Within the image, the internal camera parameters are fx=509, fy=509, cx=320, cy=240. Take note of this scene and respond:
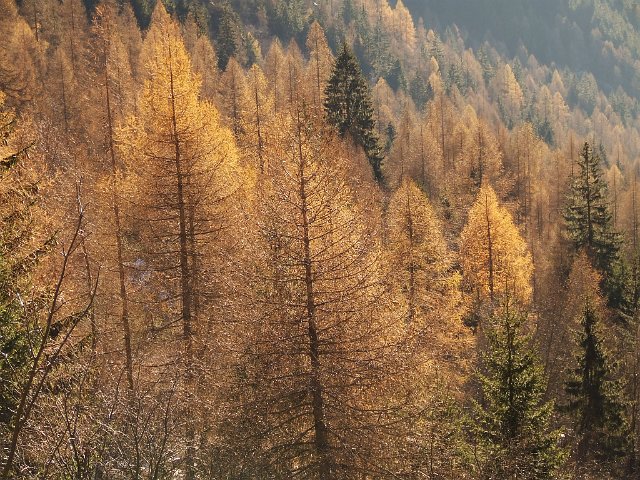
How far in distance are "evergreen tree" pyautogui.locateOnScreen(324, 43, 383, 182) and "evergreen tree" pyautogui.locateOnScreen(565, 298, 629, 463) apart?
79.8 feet

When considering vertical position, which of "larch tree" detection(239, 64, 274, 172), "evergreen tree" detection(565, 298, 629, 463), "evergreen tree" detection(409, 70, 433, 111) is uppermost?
"evergreen tree" detection(409, 70, 433, 111)

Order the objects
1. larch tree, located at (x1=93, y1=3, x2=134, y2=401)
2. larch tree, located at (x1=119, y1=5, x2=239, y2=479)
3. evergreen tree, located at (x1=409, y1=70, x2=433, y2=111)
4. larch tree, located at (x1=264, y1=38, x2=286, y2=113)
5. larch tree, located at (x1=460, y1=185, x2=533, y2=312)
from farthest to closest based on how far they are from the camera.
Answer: evergreen tree, located at (x1=409, y1=70, x2=433, y2=111), larch tree, located at (x1=264, y1=38, x2=286, y2=113), larch tree, located at (x1=460, y1=185, x2=533, y2=312), larch tree, located at (x1=93, y1=3, x2=134, y2=401), larch tree, located at (x1=119, y1=5, x2=239, y2=479)

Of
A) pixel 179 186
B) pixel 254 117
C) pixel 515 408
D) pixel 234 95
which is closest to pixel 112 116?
pixel 179 186

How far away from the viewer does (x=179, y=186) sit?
46.6 feet

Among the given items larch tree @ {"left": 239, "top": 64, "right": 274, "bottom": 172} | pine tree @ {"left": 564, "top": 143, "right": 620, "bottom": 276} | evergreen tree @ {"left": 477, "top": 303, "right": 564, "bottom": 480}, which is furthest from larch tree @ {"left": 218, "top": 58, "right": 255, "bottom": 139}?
evergreen tree @ {"left": 477, "top": 303, "right": 564, "bottom": 480}

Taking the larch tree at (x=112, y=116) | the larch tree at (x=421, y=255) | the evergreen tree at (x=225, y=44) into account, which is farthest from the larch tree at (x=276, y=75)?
the larch tree at (x=112, y=116)

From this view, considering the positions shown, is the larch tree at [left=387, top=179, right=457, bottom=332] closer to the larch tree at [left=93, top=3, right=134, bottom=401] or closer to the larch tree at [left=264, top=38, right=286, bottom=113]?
the larch tree at [left=93, top=3, right=134, bottom=401]

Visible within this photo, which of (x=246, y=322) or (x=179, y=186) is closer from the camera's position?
(x=246, y=322)

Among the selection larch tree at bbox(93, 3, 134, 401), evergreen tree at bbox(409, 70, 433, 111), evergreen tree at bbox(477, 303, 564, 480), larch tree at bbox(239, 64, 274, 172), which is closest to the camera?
evergreen tree at bbox(477, 303, 564, 480)

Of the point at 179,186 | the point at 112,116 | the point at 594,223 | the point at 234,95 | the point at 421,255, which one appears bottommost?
the point at 421,255

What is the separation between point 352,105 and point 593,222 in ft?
64.6

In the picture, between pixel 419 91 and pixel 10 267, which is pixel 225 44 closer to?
pixel 419 91

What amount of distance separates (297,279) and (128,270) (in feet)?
24.3

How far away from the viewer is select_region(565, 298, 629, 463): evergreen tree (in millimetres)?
18859
